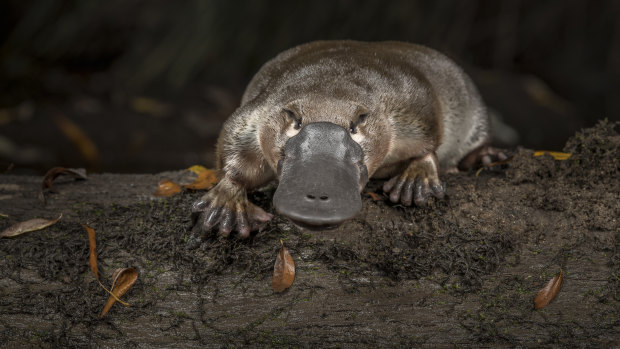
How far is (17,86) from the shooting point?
273 inches

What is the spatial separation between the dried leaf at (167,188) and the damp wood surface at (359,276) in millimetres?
195

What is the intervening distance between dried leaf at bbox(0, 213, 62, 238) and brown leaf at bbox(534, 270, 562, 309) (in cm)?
192

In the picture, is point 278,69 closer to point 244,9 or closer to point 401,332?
point 401,332

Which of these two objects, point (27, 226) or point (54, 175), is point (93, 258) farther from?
point (54, 175)

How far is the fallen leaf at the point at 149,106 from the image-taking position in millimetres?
6659

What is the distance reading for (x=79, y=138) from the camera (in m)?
6.23

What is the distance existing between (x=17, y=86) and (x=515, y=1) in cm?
561

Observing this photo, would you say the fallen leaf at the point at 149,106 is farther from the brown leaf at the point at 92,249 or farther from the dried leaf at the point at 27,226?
the brown leaf at the point at 92,249

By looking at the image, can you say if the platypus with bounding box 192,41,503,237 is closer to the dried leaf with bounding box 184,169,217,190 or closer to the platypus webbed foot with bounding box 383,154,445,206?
the platypus webbed foot with bounding box 383,154,445,206

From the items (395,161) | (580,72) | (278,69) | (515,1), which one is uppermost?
(278,69)

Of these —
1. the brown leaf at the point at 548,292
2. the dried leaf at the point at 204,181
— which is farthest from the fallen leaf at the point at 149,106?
the brown leaf at the point at 548,292

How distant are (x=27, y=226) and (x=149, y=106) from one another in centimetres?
423

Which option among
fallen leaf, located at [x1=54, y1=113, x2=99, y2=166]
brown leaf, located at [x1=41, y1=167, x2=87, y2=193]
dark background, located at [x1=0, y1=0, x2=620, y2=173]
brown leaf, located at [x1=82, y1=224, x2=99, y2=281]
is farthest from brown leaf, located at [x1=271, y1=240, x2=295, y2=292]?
fallen leaf, located at [x1=54, y1=113, x2=99, y2=166]

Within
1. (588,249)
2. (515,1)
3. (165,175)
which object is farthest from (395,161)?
(515,1)
